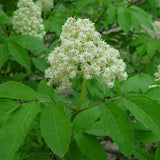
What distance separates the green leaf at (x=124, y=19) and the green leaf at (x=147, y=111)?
172cm

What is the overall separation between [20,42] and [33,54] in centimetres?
79

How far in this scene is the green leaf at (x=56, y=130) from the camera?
4.25 ft

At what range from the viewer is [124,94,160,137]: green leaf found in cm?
137

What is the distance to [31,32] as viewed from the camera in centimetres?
298

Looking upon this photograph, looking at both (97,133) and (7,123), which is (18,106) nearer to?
(7,123)

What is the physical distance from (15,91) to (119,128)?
851 mm

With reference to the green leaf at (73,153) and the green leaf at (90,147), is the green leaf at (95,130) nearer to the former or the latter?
the green leaf at (90,147)

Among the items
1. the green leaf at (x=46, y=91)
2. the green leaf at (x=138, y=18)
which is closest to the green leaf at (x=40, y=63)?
the green leaf at (x=46, y=91)

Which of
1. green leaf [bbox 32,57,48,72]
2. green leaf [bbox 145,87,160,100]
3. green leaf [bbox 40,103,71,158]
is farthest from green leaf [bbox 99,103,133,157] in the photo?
green leaf [bbox 32,57,48,72]

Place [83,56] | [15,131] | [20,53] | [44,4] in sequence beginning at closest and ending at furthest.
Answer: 1. [15,131]
2. [83,56]
3. [20,53]
4. [44,4]

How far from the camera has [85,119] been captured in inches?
82.0

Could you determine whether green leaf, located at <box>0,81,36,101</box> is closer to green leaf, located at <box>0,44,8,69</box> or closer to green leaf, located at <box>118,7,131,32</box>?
green leaf, located at <box>0,44,8,69</box>

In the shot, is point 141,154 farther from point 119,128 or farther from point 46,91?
point 46,91

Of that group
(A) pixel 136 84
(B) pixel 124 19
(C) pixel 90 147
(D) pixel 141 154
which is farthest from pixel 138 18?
(C) pixel 90 147
